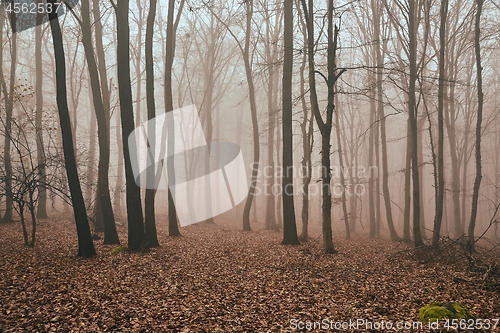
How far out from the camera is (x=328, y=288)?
23.0ft

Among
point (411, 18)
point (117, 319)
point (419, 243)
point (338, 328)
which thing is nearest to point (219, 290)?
point (117, 319)

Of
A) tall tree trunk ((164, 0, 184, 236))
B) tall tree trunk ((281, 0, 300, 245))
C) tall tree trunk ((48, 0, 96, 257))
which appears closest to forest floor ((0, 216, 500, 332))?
tall tree trunk ((48, 0, 96, 257))

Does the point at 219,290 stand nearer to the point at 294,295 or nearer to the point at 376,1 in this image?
the point at 294,295

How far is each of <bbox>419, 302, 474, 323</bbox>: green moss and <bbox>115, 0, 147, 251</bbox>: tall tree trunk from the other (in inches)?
296

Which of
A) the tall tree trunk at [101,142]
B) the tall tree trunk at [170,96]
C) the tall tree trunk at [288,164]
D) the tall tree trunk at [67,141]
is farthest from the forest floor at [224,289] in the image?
the tall tree trunk at [170,96]

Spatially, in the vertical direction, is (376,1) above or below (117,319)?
above

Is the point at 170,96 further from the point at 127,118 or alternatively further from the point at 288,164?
the point at 288,164

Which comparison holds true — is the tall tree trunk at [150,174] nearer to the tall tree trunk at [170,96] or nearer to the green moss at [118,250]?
the green moss at [118,250]

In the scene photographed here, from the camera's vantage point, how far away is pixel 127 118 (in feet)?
31.8

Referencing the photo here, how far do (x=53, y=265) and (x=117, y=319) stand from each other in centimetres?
365

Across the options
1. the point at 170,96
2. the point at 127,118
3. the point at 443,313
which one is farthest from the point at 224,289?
the point at 170,96

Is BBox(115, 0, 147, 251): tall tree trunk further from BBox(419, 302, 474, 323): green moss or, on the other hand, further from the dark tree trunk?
BBox(419, 302, 474, 323): green moss

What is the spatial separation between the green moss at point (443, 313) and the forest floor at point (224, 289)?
174 millimetres

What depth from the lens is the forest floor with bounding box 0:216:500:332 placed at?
17.4 ft
